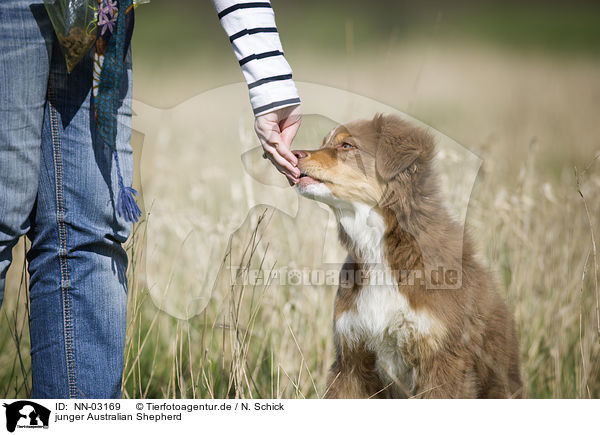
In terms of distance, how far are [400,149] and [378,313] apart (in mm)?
600

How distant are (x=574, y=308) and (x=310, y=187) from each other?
1674mm

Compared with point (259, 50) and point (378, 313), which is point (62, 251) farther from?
point (378, 313)

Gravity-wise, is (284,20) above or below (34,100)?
above

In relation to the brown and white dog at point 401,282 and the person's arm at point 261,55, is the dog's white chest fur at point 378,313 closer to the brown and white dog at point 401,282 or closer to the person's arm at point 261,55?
the brown and white dog at point 401,282

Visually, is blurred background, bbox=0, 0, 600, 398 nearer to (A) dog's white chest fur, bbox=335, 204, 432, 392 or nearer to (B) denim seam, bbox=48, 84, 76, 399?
(A) dog's white chest fur, bbox=335, 204, 432, 392

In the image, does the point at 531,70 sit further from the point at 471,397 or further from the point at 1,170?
the point at 1,170

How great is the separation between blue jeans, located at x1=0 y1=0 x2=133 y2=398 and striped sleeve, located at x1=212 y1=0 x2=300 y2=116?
0.38 metres

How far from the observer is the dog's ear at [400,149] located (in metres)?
2.07

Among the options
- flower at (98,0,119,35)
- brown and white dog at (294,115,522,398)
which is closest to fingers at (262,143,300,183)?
brown and white dog at (294,115,522,398)

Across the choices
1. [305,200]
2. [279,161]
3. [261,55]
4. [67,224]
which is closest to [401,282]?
[305,200]

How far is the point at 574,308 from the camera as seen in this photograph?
2.89 meters
